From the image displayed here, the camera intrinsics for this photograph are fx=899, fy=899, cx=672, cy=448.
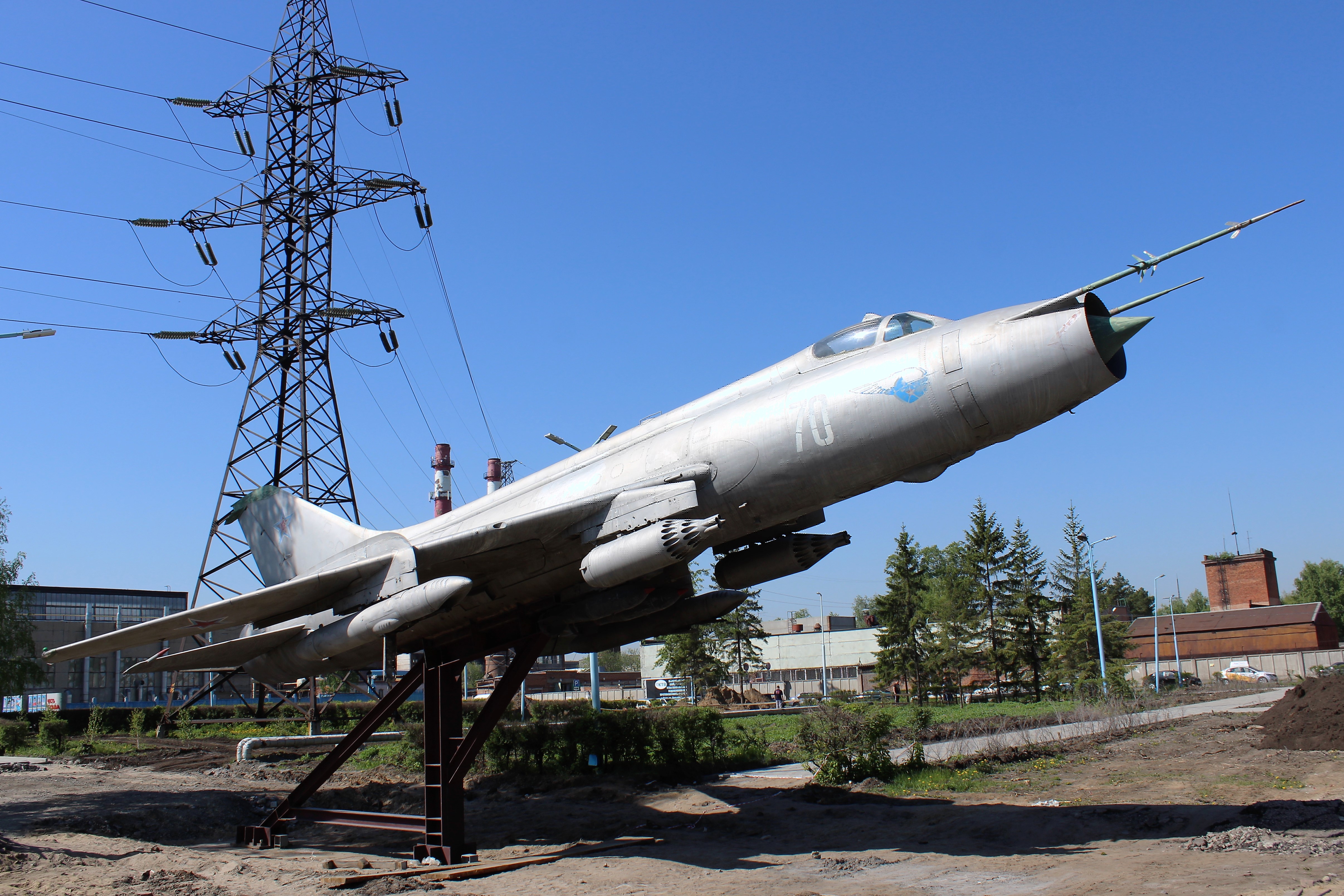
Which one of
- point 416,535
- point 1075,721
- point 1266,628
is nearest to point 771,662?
point 1266,628

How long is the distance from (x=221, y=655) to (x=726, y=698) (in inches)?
1672

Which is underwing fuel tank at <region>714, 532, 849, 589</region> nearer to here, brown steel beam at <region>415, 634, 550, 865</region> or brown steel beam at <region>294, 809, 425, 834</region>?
brown steel beam at <region>415, 634, 550, 865</region>

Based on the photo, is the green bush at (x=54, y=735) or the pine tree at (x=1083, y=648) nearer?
the green bush at (x=54, y=735)

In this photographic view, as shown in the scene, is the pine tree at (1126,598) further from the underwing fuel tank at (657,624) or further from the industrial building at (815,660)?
the underwing fuel tank at (657,624)

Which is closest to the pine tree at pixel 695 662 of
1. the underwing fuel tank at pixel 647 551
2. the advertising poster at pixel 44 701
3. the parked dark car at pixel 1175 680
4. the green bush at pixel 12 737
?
the parked dark car at pixel 1175 680

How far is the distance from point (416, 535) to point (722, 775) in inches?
345

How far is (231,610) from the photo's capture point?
480 inches

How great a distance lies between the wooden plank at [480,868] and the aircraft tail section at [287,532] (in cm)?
583

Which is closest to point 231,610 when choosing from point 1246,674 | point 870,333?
point 870,333

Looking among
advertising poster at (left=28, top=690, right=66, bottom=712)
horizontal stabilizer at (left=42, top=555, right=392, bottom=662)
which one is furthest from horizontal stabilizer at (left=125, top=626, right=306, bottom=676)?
advertising poster at (left=28, top=690, right=66, bottom=712)

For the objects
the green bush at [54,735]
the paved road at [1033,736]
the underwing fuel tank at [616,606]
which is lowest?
the paved road at [1033,736]

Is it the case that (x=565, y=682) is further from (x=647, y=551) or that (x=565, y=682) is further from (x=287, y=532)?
(x=647, y=551)

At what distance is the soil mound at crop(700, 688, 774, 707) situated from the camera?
2053 inches

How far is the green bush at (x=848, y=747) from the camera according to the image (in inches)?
649
